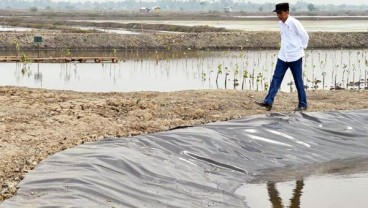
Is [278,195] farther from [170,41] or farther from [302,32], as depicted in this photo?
[170,41]

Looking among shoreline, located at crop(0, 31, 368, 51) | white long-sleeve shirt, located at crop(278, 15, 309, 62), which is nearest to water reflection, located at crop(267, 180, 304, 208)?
white long-sleeve shirt, located at crop(278, 15, 309, 62)

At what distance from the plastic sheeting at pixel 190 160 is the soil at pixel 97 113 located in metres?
0.29

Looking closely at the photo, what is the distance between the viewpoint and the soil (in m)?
5.50

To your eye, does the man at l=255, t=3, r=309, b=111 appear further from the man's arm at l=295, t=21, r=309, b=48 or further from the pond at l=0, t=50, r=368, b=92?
the pond at l=0, t=50, r=368, b=92

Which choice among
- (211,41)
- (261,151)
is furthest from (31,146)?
(211,41)

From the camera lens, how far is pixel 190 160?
5.69m

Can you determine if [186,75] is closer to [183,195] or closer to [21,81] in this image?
[21,81]

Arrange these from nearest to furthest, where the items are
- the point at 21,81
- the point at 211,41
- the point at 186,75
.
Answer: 1. the point at 21,81
2. the point at 186,75
3. the point at 211,41

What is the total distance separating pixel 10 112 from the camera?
6672mm

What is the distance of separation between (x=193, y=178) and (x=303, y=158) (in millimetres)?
1661

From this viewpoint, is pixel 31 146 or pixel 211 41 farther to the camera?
pixel 211 41

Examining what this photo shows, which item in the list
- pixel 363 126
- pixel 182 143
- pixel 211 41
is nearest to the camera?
pixel 182 143

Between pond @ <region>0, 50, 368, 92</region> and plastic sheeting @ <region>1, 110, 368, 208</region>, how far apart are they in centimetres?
580

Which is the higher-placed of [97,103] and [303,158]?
[97,103]
